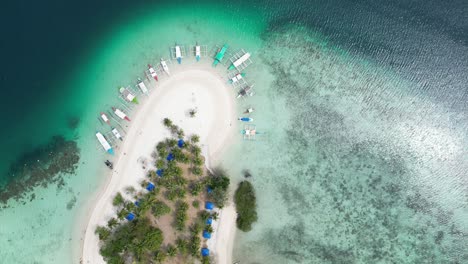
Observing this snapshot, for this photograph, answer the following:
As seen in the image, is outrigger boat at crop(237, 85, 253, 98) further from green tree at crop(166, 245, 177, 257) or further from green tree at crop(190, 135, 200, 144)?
green tree at crop(166, 245, 177, 257)

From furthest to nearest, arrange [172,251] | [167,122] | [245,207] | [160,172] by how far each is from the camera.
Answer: [167,122] → [160,172] → [245,207] → [172,251]

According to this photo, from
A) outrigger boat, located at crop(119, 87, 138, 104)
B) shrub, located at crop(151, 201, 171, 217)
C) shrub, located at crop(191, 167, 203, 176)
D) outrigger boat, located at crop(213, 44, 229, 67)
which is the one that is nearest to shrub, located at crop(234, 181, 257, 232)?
shrub, located at crop(191, 167, 203, 176)

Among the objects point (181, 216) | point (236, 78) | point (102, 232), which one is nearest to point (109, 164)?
point (102, 232)

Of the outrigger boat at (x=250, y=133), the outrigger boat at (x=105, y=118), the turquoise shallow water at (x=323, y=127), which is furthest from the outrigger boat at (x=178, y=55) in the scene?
the outrigger boat at (x=250, y=133)

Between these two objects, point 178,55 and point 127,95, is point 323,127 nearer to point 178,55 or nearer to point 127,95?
point 178,55

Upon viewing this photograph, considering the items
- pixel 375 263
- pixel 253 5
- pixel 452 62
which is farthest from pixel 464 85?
pixel 253 5

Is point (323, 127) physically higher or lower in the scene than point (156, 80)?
higher

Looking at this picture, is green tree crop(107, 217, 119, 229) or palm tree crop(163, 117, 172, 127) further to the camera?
palm tree crop(163, 117, 172, 127)

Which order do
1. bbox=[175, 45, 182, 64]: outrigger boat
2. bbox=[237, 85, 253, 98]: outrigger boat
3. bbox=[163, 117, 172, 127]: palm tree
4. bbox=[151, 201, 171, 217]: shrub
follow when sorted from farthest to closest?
1. bbox=[175, 45, 182, 64]: outrigger boat
2. bbox=[237, 85, 253, 98]: outrigger boat
3. bbox=[163, 117, 172, 127]: palm tree
4. bbox=[151, 201, 171, 217]: shrub
